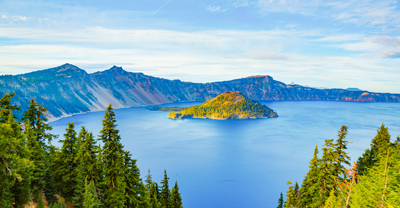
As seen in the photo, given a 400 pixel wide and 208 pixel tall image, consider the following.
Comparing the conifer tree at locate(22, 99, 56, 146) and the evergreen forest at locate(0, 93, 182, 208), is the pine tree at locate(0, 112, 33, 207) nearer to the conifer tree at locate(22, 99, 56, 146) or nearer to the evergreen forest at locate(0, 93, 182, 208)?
the evergreen forest at locate(0, 93, 182, 208)

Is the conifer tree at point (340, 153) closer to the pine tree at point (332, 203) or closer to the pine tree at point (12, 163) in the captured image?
the pine tree at point (332, 203)

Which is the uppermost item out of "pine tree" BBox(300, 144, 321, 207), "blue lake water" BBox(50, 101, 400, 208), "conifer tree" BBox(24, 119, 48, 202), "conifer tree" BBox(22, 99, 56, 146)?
"conifer tree" BBox(22, 99, 56, 146)

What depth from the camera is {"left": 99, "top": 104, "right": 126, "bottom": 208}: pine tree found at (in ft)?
86.9

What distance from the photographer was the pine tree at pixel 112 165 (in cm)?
2650

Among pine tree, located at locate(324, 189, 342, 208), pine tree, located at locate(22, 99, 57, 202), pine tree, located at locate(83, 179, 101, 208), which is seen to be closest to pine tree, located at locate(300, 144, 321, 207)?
pine tree, located at locate(324, 189, 342, 208)

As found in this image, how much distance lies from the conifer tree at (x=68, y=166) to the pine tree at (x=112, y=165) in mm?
5665

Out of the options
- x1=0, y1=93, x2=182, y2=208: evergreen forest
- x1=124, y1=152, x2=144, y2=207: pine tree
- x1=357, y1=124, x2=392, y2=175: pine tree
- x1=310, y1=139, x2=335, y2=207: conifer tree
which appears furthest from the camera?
x1=357, y1=124, x2=392, y2=175: pine tree

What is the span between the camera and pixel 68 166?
29.9 m

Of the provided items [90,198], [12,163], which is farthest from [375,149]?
[12,163]

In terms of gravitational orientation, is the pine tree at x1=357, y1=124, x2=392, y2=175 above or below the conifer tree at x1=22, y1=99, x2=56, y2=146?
below

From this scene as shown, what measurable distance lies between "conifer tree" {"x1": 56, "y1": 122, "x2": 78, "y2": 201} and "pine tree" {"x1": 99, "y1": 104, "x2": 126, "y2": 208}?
566cm

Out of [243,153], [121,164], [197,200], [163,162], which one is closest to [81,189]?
[121,164]

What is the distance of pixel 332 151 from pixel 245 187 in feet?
172

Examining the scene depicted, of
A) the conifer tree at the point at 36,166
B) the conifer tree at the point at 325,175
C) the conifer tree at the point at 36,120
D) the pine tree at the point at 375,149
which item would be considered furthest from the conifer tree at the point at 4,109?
the pine tree at the point at 375,149
